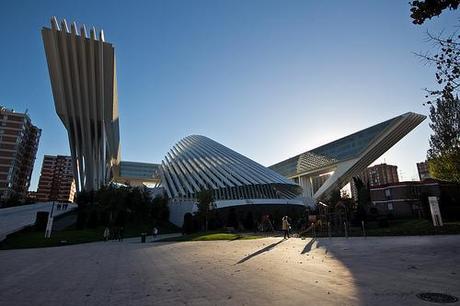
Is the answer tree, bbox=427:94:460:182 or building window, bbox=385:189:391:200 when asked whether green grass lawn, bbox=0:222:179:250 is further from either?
building window, bbox=385:189:391:200

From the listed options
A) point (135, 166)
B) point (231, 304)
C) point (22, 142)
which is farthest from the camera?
point (135, 166)

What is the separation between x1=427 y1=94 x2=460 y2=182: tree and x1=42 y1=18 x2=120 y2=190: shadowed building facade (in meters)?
43.0

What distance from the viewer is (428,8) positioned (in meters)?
6.13

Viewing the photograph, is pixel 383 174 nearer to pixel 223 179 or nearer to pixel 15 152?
pixel 223 179

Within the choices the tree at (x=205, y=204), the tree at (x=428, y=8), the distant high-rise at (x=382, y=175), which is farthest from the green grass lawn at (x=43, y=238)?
the distant high-rise at (x=382, y=175)

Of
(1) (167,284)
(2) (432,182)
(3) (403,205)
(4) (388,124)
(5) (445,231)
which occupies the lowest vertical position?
(1) (167,284)

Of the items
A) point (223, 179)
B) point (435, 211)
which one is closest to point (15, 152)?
point (223, 179)

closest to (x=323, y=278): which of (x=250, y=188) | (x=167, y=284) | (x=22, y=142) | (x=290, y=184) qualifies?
(x=167, y=284)

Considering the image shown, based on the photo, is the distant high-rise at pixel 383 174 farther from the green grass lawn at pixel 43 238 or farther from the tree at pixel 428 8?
the tree at pixel 428 8

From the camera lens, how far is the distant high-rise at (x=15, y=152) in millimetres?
72688

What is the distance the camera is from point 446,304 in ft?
14.3

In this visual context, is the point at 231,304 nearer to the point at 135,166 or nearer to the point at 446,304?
the point at 446,304

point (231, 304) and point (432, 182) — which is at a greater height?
point (432, 182)

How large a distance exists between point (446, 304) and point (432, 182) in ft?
164
